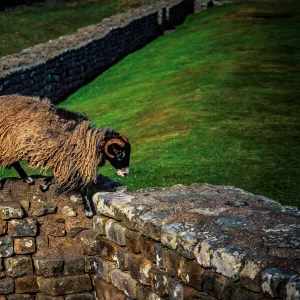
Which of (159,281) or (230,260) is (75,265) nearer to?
(159,281)

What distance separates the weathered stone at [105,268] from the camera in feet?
24.6

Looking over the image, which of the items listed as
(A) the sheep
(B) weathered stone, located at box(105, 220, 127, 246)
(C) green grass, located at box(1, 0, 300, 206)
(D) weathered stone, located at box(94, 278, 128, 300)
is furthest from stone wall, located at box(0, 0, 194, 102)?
(B) weathered stone, located at box(105, 220, 127, 246)

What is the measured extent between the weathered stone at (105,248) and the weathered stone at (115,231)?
0.07 m

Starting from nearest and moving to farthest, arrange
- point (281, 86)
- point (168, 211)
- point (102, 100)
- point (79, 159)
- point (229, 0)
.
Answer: point (168, 211)
point (79, 159)
point (281, 86)
point (102, 100)
point (229, 0)

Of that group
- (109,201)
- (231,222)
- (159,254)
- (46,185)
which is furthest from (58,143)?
(231,222)

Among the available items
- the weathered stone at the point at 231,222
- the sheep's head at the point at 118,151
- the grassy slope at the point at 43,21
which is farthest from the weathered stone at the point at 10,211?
the grassy slope at the point at 43,21

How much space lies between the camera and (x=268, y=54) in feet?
78.4

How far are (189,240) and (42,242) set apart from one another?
3.11 m

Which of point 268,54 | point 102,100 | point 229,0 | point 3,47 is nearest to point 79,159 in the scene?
point 102,100

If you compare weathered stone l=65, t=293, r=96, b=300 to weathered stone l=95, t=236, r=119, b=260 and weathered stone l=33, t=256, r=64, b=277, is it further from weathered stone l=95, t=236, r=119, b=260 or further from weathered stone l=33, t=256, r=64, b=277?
weathered stone l=95, t=236, r=119, b=260

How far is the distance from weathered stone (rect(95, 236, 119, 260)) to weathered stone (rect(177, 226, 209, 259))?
4.38ft

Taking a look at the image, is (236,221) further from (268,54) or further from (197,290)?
(268,54)

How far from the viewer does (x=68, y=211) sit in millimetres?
8969

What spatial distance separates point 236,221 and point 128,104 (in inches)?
537
